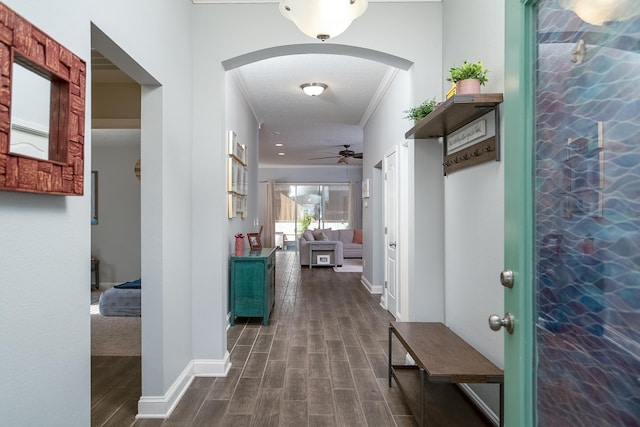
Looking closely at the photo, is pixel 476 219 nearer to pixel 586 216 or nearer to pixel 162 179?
pixel 586 216

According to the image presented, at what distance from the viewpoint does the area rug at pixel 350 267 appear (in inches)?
343

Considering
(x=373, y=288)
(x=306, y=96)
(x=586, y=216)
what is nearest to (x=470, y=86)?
(x=586, y=216)

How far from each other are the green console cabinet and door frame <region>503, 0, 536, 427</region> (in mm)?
3252

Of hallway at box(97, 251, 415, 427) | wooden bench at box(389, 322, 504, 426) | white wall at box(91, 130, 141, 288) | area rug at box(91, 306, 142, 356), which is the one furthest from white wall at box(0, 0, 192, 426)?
white wall at box(91, 130, 141, 288)

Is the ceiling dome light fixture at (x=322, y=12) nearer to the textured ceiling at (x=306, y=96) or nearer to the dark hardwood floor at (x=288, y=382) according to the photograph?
the textured ceiling at (x=306, y=96)

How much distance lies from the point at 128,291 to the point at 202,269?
7.55 ft

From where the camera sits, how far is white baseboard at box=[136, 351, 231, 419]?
7.98 feet

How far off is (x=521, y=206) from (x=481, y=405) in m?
1.61

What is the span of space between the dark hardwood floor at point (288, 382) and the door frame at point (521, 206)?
105cm

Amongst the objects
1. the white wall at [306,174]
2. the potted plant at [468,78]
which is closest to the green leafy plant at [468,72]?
the potted plant at [468,78]

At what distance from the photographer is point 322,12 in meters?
1.96

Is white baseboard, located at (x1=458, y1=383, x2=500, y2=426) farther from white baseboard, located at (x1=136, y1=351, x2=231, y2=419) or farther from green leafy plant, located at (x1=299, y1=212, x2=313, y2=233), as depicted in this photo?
green leafy plant, located at (x1=299, y1=212, x2=313, y2=233)

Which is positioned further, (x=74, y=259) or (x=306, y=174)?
(x=306, y=174)

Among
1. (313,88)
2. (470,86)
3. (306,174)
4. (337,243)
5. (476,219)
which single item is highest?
(313,88)
